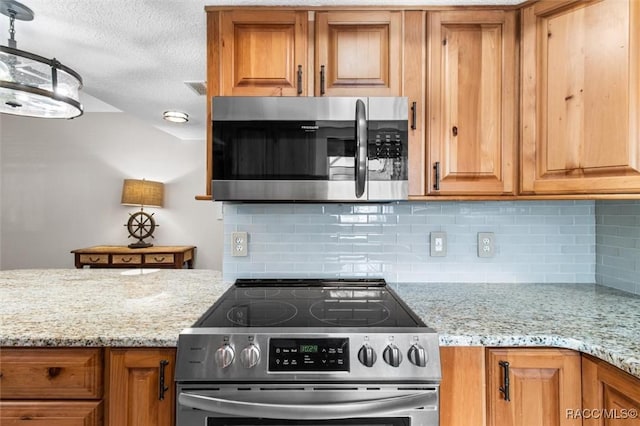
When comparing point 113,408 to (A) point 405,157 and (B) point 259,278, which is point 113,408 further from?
(A) point 405,157

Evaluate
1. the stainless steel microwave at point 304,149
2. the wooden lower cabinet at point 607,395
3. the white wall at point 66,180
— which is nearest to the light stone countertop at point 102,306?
the stainless steel microwave at point 304,149

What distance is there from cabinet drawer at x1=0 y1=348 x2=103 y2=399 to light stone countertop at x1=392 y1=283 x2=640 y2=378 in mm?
1049

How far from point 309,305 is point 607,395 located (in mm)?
921

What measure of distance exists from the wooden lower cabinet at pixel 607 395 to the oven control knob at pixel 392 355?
55 centimetres

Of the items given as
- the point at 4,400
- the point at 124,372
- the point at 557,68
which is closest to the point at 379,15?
the point at 557,68

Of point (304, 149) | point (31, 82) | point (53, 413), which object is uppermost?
point (31, 82)

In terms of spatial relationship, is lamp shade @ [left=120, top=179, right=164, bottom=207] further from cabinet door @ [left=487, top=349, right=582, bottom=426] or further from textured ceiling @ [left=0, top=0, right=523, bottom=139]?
cabinet door @ [left=487, top=349, right=582, bottom=426]

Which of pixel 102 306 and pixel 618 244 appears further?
pixel 618 244

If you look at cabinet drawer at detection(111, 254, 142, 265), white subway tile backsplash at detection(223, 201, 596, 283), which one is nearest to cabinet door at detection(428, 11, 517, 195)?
white subway tile backsplash at detection(223, 201, 596, 283)

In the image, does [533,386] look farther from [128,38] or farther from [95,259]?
[95,259]

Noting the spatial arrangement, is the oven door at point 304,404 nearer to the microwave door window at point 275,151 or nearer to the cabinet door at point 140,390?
the cabinet door at point 140,390

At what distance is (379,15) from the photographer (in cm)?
141

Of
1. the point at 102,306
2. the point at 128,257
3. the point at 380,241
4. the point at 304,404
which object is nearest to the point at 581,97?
the point at 380,241

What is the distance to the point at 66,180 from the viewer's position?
162 inches
